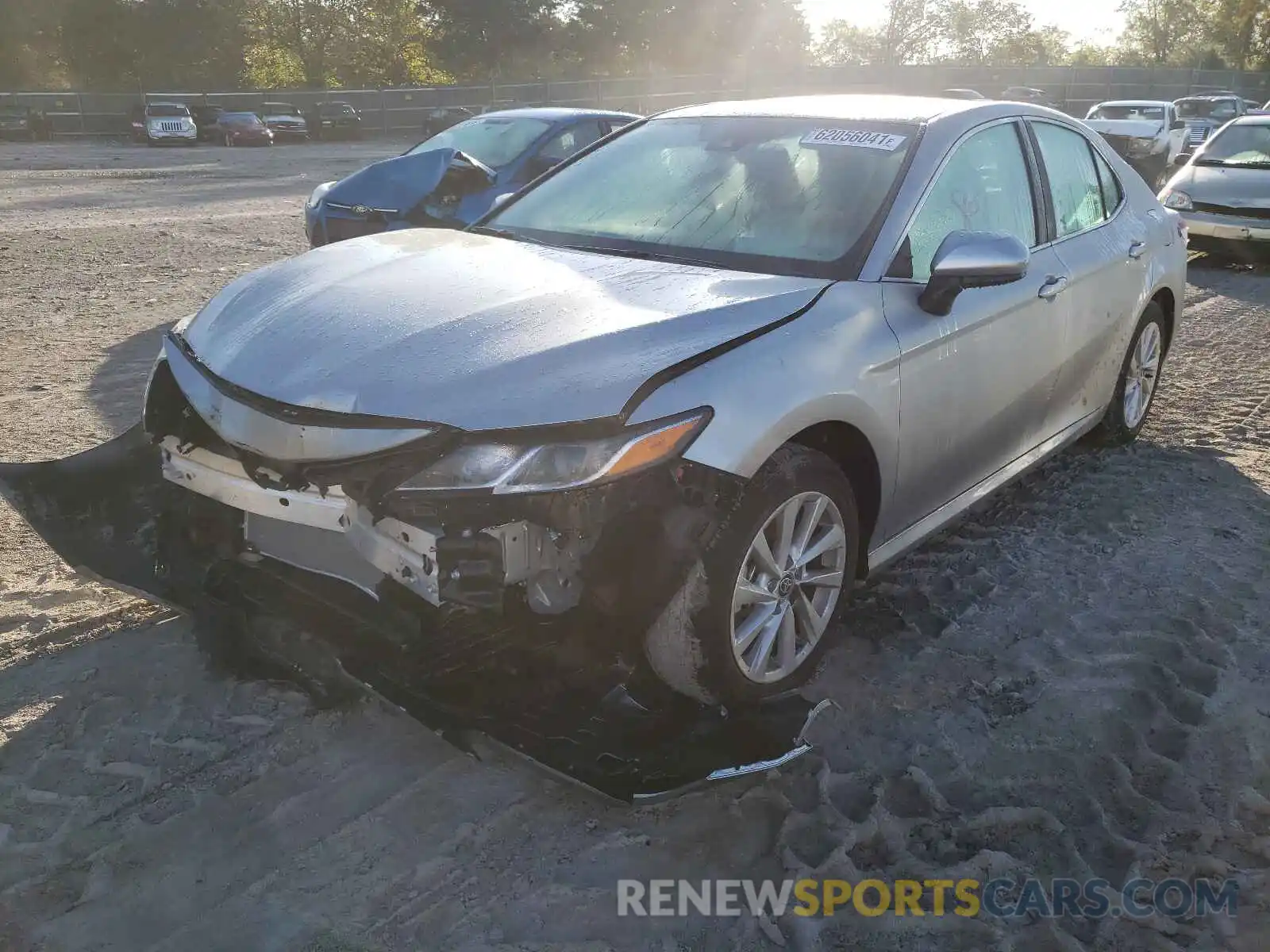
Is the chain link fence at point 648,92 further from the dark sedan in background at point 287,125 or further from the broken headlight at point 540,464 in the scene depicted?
the broken headlight at point 540,464

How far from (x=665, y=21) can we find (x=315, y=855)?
60783 millimetres

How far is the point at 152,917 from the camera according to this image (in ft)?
7.54

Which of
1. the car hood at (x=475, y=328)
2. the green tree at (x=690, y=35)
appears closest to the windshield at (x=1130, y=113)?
the car hood at (x=475, y=328)

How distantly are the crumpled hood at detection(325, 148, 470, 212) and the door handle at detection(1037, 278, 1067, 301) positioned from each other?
16.2 ft

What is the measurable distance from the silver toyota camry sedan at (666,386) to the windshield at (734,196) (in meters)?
0.01

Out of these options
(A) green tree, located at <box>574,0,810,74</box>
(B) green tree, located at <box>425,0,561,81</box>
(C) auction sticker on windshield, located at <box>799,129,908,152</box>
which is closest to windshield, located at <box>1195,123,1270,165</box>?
(C) auction sticker on windshield, located at <box>799,129,908,152</box>

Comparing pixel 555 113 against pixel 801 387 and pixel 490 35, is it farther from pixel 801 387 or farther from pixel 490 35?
pixel 490 35

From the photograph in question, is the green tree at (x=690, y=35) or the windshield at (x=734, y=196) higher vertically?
the green tree at (x=690, y=35)

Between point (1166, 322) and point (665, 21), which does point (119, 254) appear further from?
point (665, 21)

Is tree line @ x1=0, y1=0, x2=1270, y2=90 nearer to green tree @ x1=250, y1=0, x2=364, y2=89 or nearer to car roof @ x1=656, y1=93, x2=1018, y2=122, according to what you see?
green tree @ x1=250, y1=0, x2=364, y2=89

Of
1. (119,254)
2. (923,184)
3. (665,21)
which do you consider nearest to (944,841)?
(923,184)

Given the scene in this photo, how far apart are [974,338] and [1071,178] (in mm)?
1485

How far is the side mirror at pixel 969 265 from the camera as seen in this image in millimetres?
3162

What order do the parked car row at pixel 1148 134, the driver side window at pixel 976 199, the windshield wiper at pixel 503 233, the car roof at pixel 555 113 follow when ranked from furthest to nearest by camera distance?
the parked car row at pixel 1148 134, the car roof at pixel 555 113, the windshield wiper at pixel 503 233, the driver side window at pixel 976 199
